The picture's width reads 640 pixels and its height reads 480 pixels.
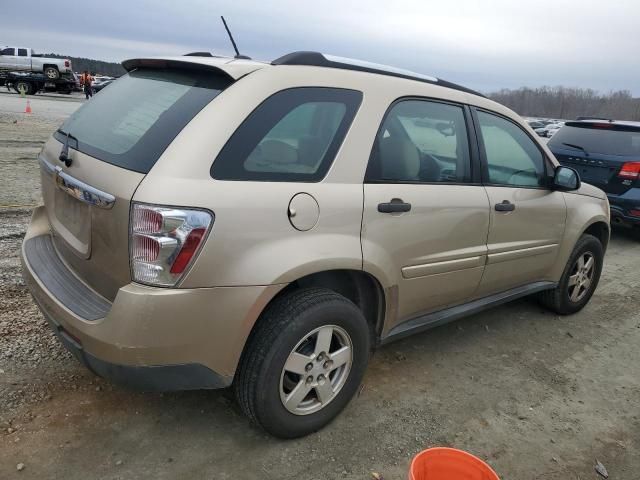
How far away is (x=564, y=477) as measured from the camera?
8.46 feet

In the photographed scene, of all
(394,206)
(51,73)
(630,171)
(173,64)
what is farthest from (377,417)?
(51,73)

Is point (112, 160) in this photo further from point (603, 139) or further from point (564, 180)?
point (603, 139)

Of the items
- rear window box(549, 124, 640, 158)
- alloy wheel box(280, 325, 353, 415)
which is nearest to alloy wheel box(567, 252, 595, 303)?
alloy wheel box(280, 325, 353, 415)

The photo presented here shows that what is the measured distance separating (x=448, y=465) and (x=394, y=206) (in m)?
1.23

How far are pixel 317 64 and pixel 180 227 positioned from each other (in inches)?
43.5

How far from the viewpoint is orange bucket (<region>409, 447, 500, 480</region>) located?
2.11 meters

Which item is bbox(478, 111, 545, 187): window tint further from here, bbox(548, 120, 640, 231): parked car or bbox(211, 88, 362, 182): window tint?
bbox(548, 120, 640, 231): parked car

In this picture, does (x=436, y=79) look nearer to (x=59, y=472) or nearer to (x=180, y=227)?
(x=180, y=227)

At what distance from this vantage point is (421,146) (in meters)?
3.01

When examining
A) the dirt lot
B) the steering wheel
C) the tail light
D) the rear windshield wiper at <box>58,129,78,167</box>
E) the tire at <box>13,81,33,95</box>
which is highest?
the steering wheel

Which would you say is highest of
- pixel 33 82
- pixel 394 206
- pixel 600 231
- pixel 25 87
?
pixel 394 206

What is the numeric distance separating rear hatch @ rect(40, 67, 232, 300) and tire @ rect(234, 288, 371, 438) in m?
0.67

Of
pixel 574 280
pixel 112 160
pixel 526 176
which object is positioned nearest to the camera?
pixel 112 160

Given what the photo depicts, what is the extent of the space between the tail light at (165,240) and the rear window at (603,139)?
6.52 metres
